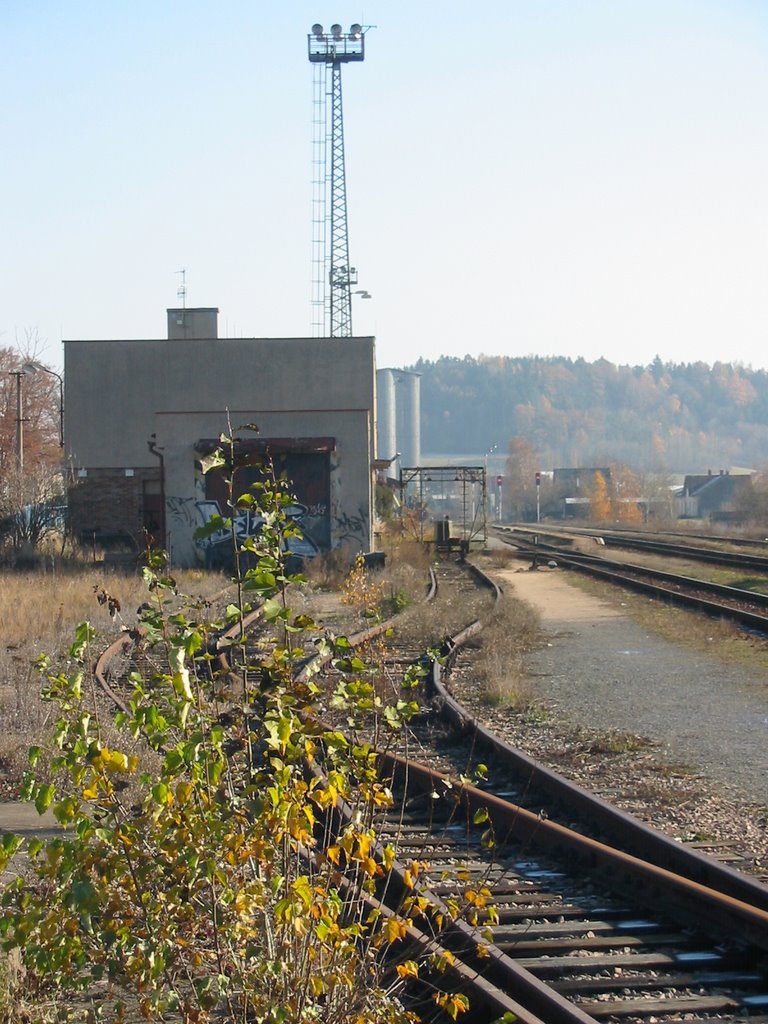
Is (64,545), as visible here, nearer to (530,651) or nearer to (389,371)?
(530,651)

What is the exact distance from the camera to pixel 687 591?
26234 mm

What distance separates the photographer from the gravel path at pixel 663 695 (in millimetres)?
9938

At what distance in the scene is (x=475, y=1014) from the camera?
15.4ft

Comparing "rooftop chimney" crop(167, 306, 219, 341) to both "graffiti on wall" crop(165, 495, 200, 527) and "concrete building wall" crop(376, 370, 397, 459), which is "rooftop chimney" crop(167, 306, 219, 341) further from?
"concrete building wall" crop(376, 370, 397, 459)

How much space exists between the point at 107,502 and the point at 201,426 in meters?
5.00

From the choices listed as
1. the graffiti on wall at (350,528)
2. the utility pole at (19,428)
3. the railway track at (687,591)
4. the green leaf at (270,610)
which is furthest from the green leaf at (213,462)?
the graffiti on wall at (350,528)

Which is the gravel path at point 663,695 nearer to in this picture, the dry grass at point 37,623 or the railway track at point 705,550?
the dry grass at point 37,623

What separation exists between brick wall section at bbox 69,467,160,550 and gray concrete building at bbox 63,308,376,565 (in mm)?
33

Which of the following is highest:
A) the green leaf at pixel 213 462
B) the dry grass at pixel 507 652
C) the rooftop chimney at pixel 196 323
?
the rooftop chimney at pixel 196 323

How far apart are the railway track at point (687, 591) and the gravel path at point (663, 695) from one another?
1717 millimetres

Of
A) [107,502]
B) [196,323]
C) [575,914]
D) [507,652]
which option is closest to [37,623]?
[507,652]

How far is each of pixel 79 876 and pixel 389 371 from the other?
107538 millimetres

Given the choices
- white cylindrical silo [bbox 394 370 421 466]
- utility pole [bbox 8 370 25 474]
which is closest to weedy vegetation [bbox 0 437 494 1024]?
utility pole [bbox 8 370 25 474]

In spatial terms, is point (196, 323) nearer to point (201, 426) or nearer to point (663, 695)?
point (201, 426)
